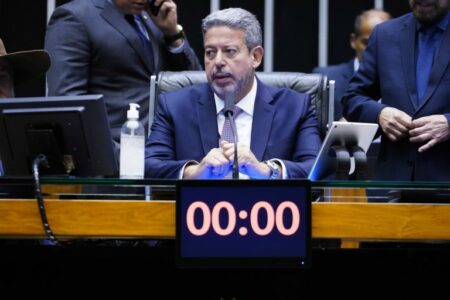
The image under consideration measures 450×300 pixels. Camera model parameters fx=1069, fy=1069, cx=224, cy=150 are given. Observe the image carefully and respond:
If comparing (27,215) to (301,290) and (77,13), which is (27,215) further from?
(77,13)

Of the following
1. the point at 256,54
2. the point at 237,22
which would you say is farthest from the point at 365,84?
the point at 237,22

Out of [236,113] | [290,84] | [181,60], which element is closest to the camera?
[236,113]

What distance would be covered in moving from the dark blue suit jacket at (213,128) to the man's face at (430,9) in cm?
59

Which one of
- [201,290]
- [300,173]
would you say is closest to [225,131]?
[300,173]

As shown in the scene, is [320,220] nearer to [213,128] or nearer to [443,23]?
[213,128]

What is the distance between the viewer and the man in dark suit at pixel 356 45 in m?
5.97

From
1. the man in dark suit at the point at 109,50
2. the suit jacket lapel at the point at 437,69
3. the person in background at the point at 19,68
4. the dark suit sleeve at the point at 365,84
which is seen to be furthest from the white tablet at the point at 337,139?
the man in dark suit at the point at 109,50

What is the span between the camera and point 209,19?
12.5 ft

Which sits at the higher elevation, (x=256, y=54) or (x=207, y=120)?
(x=256, y=54)

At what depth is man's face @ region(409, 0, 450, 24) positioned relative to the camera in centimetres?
409

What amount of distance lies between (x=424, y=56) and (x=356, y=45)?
2.12 meters

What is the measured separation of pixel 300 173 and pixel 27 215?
1.12 meters

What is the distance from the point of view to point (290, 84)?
4.16m

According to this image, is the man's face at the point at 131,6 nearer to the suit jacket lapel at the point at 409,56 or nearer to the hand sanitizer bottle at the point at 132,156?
the suit jacket lapel at the point at 409,56
